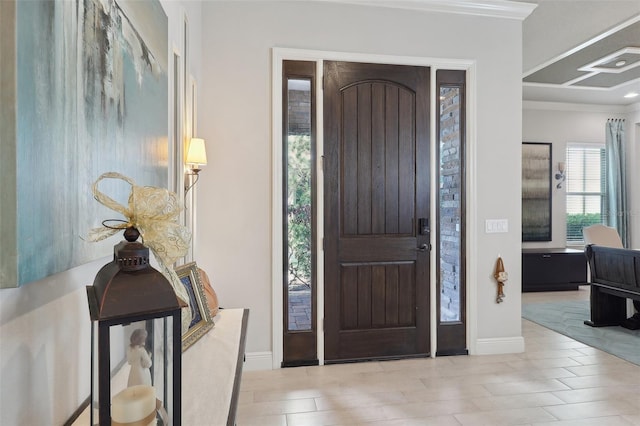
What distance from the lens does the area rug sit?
3430 millimetres

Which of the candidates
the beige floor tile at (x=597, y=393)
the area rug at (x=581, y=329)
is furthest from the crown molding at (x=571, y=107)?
the beige floor tile at (x=597, y=393)

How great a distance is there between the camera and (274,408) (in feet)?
7.97

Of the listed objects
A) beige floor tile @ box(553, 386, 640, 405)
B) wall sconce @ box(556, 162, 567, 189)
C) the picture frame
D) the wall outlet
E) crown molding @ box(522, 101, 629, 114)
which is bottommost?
beige floor tile @ box(553, 386, 640, 405)

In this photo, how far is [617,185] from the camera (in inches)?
251

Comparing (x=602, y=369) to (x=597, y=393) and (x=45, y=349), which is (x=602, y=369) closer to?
(x=597, y=393)

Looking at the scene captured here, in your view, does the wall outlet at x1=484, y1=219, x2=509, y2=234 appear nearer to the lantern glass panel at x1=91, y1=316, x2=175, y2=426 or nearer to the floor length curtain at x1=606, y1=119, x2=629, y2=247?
the lantern glass panel at x1=91, y1=316, x2=175, y2=426

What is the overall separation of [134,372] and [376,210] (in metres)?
2.60

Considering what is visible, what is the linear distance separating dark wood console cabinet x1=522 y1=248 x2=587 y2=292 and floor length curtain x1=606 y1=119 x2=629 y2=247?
128cm

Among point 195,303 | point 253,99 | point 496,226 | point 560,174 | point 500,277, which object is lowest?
point 500,277

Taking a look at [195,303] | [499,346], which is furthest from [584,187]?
[195,303]

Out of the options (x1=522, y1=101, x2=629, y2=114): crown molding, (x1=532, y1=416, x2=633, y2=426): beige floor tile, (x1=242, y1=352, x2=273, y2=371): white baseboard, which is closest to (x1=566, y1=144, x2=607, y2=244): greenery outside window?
(x1=522, y1=101, x2=629, y2=114): crown molding

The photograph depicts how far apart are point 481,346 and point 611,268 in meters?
1.89

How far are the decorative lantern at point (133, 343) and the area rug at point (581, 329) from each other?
3923mm

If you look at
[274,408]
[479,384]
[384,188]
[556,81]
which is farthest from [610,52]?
[274,408]
